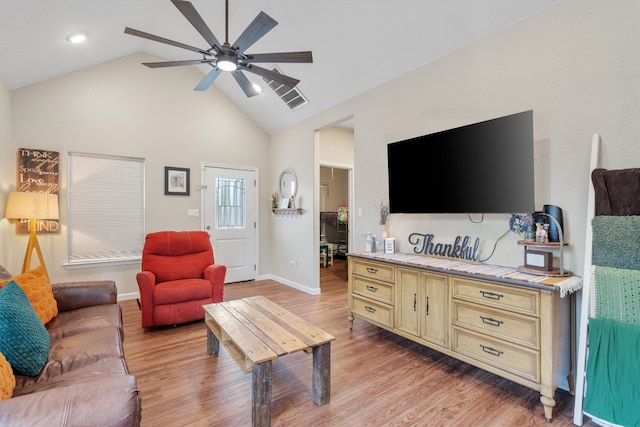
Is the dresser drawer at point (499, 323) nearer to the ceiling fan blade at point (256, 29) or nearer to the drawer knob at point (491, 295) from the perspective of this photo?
the drawer knob at point (491, 295)

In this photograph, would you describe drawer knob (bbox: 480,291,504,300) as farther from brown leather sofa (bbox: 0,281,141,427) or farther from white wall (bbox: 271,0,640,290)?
brown leather sofa (bbox: 0,281,141,427)

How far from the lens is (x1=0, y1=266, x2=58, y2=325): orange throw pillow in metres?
1.96

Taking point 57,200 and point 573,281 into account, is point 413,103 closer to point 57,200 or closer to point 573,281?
point 573,281

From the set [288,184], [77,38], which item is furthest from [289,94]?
[77,38]

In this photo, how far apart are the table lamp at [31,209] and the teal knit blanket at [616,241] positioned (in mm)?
4994

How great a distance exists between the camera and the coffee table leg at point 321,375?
1.94 metres

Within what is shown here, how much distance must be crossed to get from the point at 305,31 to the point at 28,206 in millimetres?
3596

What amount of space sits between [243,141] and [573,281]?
4.89 m

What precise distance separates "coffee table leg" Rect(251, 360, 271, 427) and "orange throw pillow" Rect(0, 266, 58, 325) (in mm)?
1546

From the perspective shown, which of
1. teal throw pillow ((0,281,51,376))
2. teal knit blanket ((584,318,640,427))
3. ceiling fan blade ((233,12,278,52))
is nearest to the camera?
teal throw pillow ((0,281,51,376))

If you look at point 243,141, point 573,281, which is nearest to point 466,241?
point 573,281

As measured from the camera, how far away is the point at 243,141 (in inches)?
212


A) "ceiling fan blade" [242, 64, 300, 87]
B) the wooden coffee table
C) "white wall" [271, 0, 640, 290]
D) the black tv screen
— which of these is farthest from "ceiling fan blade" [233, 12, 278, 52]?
the wooden coffee table

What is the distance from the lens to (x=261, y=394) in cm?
170
